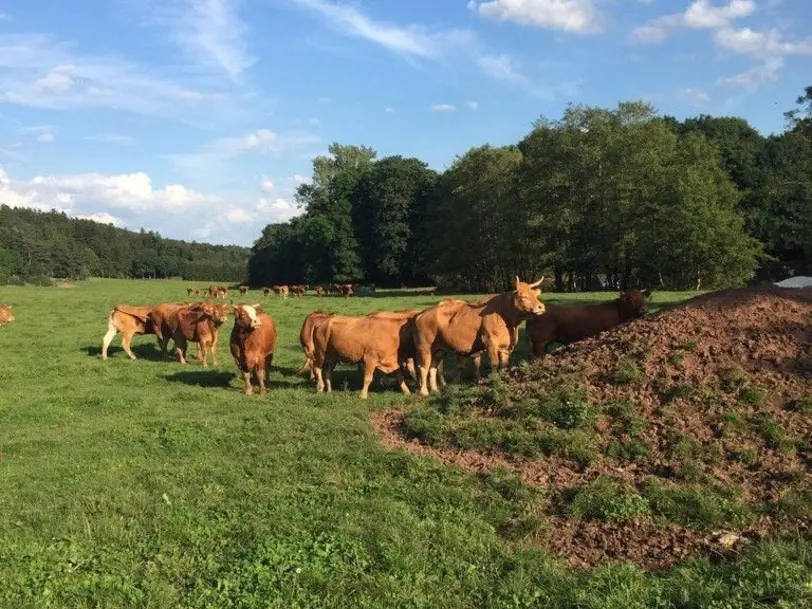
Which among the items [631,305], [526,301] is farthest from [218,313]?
[631,305]

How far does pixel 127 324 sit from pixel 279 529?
666 inches

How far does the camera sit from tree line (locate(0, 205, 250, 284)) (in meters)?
134

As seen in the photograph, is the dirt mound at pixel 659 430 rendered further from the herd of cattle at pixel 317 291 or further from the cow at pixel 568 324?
the herd of cattle at pixel 317 291

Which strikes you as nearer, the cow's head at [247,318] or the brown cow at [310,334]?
the cow's head at [247,318]

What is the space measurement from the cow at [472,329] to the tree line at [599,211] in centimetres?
2760

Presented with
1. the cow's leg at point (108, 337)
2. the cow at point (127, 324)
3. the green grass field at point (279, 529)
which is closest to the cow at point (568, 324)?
the green grass field at point (279, 529)

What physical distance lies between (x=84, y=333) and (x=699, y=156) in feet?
155

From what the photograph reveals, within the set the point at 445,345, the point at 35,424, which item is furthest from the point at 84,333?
the point at 445,345

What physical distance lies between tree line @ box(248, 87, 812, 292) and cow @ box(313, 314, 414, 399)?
29.0m

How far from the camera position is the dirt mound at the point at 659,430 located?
6.75 metres

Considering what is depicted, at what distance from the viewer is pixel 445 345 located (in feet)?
45.9

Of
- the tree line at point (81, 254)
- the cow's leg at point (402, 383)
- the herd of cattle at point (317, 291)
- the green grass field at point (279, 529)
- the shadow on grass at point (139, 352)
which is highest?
the tree line at point (81, 254)

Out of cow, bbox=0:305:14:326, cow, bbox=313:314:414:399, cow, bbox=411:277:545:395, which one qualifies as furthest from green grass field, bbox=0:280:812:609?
cow, bbox=0:305:14:326

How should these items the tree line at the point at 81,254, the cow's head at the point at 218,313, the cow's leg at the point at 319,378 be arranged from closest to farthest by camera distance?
the cow's leg at the point at 319,378
the cow's head at the point at 218,313
the tree line at the point at 81,254
